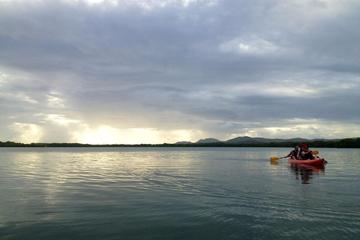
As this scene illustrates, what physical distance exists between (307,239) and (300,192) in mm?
10013

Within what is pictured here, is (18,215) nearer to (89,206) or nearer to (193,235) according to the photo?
(89,206)

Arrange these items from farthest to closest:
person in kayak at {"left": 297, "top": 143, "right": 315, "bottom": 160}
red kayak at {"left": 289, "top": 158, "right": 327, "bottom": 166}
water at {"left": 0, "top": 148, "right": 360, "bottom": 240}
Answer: person in kayak at {"left": 297, "top": 143, "right": 315, "bottom": 160}
red kayak at {"left": 289, "top": 158, "right": 327, "bottom": 166}
water at {"left": 0, "top": 148, "right": 360, "bottom": 240}

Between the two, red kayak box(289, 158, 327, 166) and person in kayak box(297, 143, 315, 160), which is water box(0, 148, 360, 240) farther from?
person in kayak box(297, 143, 315, 160)

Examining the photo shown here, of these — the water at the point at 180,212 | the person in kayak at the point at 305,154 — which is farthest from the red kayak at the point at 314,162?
the water at the point at 180,212

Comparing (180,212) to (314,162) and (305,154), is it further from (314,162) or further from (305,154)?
(305,154)

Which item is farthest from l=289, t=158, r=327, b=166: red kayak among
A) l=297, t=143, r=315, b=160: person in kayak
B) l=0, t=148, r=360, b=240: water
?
l=0, t=148, r=360, b=240: water

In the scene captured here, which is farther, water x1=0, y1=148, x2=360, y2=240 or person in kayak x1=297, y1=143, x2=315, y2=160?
person in kayak x1=297, y1=143, x2=315, y2=160

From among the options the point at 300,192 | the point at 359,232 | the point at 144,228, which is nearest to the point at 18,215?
the point at 144,228

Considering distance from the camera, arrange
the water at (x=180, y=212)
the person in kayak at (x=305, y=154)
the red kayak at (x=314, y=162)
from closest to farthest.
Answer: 1. the water at (x=180, y=212)
2. the red kayak at (x=314, y=162)
3. the person in kayak at (x=305, y=154)

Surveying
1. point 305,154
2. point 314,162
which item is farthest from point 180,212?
point 305,154

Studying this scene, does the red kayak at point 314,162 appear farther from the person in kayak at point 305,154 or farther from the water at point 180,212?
the water at point 180,212

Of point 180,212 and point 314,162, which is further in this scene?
point 314,162

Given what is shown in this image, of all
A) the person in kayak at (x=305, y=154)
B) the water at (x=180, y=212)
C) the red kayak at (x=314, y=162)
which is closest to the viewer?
the water at (x=180, y=212)

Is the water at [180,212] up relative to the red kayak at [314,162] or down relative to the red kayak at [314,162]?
down
